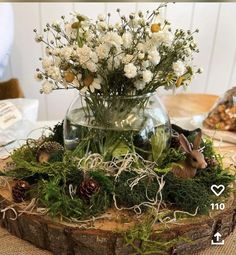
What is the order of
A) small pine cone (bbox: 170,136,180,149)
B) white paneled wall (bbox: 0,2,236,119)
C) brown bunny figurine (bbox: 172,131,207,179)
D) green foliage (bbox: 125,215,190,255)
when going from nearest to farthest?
green foliage (bbox: 125,215,190,255) → brown bunny figurine (bbox: 172,131,207,179) → small pine cone (bbox: 170,136,180,149) → white paneled wall (bbox: 0,2,236,119)

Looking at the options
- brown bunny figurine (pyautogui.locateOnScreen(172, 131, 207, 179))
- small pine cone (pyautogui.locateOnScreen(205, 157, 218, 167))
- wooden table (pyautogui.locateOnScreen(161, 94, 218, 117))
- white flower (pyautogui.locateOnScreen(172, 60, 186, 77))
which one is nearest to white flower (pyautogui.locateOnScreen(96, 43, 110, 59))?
white flower (pyautogui.locateOnScreen(172, 60, 186, 77))

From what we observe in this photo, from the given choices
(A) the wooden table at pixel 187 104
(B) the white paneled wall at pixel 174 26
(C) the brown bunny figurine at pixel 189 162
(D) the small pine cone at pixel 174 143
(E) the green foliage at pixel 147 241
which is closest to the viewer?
(E) the green foliage at pixel 147 241

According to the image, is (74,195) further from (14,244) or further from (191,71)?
(191,71)

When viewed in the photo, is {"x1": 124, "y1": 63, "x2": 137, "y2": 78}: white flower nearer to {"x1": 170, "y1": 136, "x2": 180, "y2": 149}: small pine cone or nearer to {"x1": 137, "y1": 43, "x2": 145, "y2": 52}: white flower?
{"x1": 137, "y1": 43, "x2": 145, "y2": 52}: white flower

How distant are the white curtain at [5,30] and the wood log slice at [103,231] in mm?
1022

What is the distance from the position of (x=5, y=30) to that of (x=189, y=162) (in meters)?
1.16

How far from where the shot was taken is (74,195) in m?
0.67

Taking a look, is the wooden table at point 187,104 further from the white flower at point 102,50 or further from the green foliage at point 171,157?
the white flower at point 102,50

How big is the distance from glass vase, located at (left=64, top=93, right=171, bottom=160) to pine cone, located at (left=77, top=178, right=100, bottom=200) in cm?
10

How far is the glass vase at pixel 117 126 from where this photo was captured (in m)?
0.74

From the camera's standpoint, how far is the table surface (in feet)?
2.24

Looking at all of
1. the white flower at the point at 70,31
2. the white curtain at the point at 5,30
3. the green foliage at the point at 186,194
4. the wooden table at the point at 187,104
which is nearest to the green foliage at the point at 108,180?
the green foliage at the point at 186,194

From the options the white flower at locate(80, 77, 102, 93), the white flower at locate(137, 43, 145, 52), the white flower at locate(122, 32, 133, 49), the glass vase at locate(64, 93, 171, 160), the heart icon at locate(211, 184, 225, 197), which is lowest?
the heart icon at locate(211, 184, 225, 197)

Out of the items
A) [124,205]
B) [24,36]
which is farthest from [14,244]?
[24,36]
